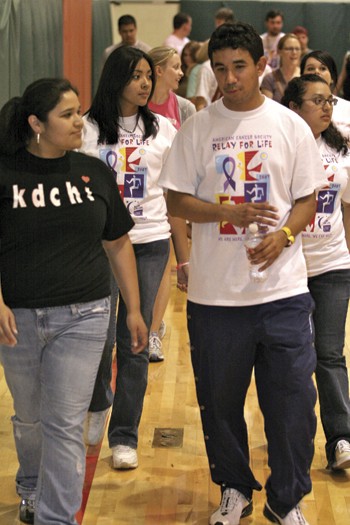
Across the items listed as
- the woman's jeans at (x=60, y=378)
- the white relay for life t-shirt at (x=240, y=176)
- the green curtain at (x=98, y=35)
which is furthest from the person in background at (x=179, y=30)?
the woman's jeans at (x=60, y=378)

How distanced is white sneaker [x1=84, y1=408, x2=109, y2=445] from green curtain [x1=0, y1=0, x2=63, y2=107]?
9.58 feet

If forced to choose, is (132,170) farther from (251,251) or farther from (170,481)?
(170,481)

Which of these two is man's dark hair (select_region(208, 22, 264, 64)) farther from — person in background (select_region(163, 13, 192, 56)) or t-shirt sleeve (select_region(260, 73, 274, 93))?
person in background (select_region(163, 13, 192, 56))

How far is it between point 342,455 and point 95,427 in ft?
3.84

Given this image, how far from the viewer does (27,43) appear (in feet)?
27.9

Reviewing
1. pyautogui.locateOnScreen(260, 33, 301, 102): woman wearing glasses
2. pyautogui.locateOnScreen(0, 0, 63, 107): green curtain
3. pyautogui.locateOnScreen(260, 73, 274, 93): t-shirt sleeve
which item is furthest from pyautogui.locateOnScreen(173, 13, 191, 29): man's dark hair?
pyautogui.locateOnScreen(260, 73, 274, 93): t-shirt sleeve

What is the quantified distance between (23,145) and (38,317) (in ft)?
1.91

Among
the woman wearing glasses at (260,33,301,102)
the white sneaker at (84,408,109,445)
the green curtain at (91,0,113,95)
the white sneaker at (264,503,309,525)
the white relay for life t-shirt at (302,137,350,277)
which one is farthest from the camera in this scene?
the green curtain at (91,0,113,95)

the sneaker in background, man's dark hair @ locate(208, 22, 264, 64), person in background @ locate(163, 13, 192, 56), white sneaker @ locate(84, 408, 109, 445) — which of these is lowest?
person in background @ locate(163, 13, 192, 56)

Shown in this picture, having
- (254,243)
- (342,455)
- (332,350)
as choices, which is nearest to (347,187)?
(332,350)

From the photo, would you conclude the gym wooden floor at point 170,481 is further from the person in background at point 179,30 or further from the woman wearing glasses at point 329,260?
the person in background at point 179,30

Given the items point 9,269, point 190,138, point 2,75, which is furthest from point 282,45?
point 9,269

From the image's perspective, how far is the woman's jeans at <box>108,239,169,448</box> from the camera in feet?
15.6

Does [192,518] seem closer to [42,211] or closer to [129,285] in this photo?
[129,285]
